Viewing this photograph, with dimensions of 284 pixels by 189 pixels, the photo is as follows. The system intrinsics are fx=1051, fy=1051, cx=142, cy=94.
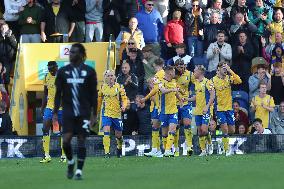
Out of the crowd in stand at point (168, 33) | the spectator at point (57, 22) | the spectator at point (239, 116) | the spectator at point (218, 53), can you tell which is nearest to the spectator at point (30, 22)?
the crowd in stand at point (168, 33)

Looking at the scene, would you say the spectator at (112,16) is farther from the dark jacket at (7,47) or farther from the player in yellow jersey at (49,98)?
the player in yellow jersey at (49,98)

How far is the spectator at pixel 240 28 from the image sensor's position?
30.9m

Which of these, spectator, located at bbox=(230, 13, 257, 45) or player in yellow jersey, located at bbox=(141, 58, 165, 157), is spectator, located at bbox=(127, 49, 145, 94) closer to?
player in yellow jersey, located at bbox=(141, 58, 165, 157)

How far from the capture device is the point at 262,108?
29.0 meters

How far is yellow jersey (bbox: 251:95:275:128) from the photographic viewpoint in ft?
95.1

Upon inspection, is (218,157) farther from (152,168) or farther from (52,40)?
(52,40)

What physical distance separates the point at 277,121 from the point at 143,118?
380 centimetres

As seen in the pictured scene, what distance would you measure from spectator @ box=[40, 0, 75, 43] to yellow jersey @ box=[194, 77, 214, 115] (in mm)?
5443

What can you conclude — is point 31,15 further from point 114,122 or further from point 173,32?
point 114,122

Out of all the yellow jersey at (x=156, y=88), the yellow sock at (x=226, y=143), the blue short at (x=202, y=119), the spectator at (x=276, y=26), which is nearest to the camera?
the yellow jersey at (x=156, y=88)

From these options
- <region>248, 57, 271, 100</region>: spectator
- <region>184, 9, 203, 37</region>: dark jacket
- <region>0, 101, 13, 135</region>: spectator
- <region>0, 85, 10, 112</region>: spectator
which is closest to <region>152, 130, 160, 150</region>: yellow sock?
<region>0, 101, 13, 135</region>: spectator

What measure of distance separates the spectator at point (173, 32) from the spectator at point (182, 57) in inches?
35.0

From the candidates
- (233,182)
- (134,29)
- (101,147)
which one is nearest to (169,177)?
(233,182)

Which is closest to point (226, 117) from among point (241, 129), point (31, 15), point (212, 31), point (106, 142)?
point (241, 129)
